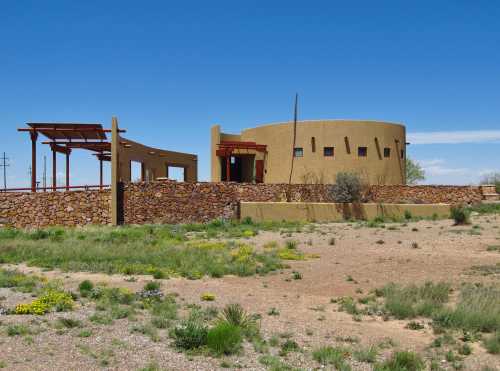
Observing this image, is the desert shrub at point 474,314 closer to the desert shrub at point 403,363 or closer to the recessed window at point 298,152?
the desert shrub at point 403,363

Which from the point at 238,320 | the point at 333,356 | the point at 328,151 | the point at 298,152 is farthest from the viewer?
the point at 298,152

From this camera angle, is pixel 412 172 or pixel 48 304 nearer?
pixel 48 304

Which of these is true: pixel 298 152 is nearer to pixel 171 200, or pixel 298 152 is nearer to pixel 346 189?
pixel 346 189

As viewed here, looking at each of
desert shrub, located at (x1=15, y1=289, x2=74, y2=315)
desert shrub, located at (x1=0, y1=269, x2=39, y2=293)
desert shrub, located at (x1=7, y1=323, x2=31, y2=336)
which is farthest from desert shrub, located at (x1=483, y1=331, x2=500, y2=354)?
desert shrub, located at (x1=0, y1=269, x2=39, y2=293)

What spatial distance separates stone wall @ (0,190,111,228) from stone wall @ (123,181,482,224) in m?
1.45

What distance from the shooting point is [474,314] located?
885 centimetres

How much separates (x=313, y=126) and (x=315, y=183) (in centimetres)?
402

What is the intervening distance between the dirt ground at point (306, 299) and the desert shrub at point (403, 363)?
0.29m

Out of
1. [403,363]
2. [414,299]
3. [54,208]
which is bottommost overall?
[403,363]

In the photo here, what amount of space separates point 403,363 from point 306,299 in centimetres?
440

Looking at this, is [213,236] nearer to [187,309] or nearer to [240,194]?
[240,194]

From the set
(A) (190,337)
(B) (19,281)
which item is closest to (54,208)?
(B) (19,281)

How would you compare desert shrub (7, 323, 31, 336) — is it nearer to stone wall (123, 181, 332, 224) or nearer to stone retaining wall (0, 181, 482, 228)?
stone retaining wall (0, 181, 482, 228)

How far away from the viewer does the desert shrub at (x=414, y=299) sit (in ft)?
32.1
